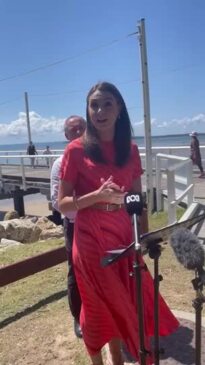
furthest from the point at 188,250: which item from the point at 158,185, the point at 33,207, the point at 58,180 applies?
the point at 33,207

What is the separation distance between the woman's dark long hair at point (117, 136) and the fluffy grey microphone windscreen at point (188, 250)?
771mm

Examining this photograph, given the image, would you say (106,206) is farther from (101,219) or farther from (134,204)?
(134,204)

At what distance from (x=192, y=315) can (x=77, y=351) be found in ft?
3.67

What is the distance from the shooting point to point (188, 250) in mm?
2248

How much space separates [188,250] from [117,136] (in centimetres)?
98

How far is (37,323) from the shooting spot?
4.48 m

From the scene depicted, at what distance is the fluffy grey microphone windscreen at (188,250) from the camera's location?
2.23 meters

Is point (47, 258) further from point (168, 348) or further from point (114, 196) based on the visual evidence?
Result: point (114, 196)

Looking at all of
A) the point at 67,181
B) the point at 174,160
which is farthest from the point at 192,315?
the point at 174,160

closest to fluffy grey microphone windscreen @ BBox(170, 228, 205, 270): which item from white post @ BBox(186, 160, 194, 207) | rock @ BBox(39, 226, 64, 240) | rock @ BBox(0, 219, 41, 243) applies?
white post @ BBox(186, 160, 194, 207)

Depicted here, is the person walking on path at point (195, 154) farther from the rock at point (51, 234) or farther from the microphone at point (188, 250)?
the microphone at point (188, 250)

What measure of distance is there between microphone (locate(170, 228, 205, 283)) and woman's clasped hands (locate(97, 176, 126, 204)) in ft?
1.66

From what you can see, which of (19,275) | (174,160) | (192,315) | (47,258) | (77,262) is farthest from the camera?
(174,160)

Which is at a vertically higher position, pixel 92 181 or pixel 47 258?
pixel 92 181
